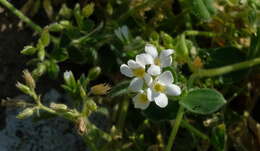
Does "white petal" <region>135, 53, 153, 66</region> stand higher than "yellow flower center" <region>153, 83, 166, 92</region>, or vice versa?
"white petal" <region>135, 53, 153, 66</region>

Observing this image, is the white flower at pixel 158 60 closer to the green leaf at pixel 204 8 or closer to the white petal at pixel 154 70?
the white petal at pixel 154 70

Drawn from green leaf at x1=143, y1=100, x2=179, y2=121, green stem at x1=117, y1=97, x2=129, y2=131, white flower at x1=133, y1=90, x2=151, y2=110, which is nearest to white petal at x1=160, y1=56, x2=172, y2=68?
white flower at x1=133, y1=90, x2=151, y2=110

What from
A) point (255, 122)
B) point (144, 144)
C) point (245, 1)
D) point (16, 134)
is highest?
point (245, 1)

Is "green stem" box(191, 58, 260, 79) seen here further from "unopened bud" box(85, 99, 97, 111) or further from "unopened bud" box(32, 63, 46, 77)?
"unopened bud" box(32, 63, 46, 77)

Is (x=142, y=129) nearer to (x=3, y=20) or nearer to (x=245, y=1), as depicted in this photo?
(x=245, y=1)

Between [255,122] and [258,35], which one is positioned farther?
[255,122]

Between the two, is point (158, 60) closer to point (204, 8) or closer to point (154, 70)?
point (154, 70)

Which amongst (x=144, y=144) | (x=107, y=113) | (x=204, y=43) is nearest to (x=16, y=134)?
(x=107, y=113)
